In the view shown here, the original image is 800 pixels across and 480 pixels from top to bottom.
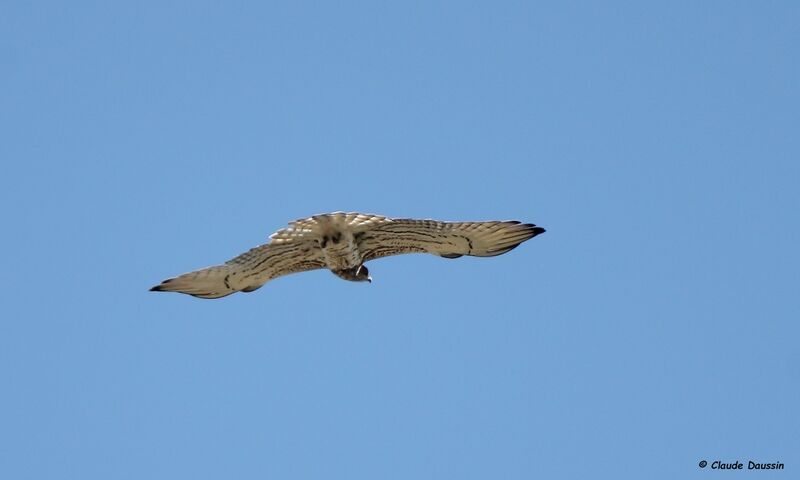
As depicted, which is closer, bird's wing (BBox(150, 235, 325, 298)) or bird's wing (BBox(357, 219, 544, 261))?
bird's wing (BBox(357, 219, 544, 261))

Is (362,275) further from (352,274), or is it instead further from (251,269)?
(251,269)

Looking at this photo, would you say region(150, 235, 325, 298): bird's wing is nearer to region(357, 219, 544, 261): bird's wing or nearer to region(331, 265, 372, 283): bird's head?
region(331, 265, 372, 283): bird's head

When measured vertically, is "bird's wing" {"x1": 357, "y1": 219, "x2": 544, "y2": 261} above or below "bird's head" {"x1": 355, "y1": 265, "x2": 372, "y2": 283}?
above

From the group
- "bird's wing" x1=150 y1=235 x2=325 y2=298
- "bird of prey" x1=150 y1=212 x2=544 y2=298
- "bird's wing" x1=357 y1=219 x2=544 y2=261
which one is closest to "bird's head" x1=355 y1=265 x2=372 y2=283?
"bird of prey" x1=150 y1=212 x2=544 y2=298

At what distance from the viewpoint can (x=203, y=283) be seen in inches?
618

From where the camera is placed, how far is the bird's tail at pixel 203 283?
15.5 metres

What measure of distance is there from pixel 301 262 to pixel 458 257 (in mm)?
1773

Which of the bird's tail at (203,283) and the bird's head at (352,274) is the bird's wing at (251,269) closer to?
the bird's tail at (203,283)

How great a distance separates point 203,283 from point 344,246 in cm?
179

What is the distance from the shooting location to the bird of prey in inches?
587

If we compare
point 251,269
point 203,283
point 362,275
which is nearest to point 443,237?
point 362,275

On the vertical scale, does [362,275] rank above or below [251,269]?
below

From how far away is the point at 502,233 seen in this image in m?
15.1

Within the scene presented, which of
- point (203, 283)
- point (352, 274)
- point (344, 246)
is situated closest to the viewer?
point (344, 246)
